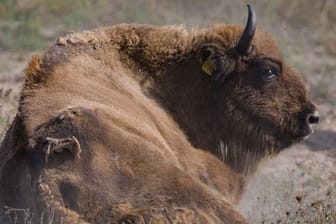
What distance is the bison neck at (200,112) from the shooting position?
7.05 metres

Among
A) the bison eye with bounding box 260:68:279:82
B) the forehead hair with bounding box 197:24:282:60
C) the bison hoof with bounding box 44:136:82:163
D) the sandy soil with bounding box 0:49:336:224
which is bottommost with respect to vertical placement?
the sandy soil with bounding box 0:49:336:224

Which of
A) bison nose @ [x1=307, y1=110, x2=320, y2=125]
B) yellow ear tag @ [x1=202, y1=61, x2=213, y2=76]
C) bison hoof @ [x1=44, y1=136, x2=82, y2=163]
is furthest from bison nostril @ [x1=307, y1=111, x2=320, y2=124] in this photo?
bison hoof @ [x1=44, y1=136, x2=82, y2=163]

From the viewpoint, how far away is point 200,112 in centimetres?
714

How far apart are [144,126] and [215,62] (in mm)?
1089

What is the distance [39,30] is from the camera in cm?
1399

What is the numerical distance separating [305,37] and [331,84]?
6.41ft

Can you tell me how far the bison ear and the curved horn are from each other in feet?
0.43

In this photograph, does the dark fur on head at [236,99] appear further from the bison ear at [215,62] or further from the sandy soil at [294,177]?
the sandy soil at [294,177]

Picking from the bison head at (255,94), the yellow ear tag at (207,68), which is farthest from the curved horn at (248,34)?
the yellow ear tag at (207,68)

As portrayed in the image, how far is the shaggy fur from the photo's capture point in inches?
220

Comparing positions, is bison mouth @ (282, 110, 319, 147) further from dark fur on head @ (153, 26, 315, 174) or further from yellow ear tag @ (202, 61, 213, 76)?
yellow ear tag @ (202, 61, 213, 76)

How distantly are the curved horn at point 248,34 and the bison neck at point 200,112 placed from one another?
318mm

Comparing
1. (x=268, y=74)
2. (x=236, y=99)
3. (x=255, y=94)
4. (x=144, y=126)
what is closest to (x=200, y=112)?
(x=236, y=99)

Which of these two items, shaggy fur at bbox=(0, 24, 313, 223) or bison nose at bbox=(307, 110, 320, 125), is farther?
bison nose at bbox=(307, 110, 320, 125)
